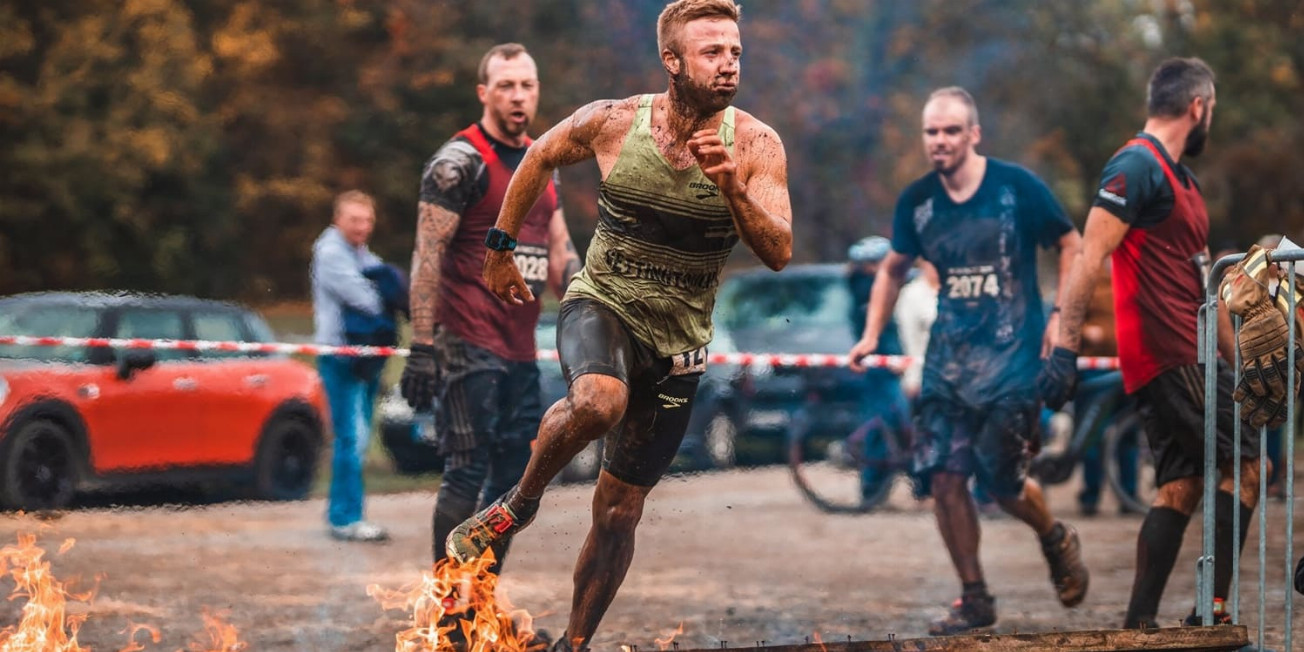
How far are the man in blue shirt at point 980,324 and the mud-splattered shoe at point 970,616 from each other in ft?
1.01

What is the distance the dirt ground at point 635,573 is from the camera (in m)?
7.41

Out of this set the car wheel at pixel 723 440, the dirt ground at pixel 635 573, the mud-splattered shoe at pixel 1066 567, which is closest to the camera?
the dirt ground at pixel 635 573

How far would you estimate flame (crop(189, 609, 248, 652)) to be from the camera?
6.61 meters

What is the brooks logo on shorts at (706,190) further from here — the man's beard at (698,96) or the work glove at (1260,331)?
the work glove at (1260,331)

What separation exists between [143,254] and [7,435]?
9.48m

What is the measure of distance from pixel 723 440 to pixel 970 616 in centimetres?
572

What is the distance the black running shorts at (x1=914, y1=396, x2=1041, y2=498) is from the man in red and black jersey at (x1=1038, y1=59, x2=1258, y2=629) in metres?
0.80

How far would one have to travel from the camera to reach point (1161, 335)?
688 centimetres

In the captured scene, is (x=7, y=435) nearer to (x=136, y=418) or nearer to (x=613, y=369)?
(x=136, y=418)

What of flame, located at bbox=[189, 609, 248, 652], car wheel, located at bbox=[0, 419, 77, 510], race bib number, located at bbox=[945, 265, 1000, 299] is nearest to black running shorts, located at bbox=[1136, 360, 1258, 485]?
race bib number, located at bbox=[945, 265, 1000, 299]

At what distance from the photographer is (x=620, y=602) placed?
821 centimetres

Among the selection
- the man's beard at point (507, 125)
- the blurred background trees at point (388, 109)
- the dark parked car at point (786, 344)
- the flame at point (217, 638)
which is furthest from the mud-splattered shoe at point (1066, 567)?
the blurred background trees at point (388, 109)

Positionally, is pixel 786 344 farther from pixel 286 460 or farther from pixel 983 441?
pixel 983 441

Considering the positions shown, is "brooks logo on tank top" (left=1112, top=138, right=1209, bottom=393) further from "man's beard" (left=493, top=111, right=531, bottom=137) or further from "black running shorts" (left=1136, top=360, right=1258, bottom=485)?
"man's beard" (left=493, top=111, right=531, bottom=137)
